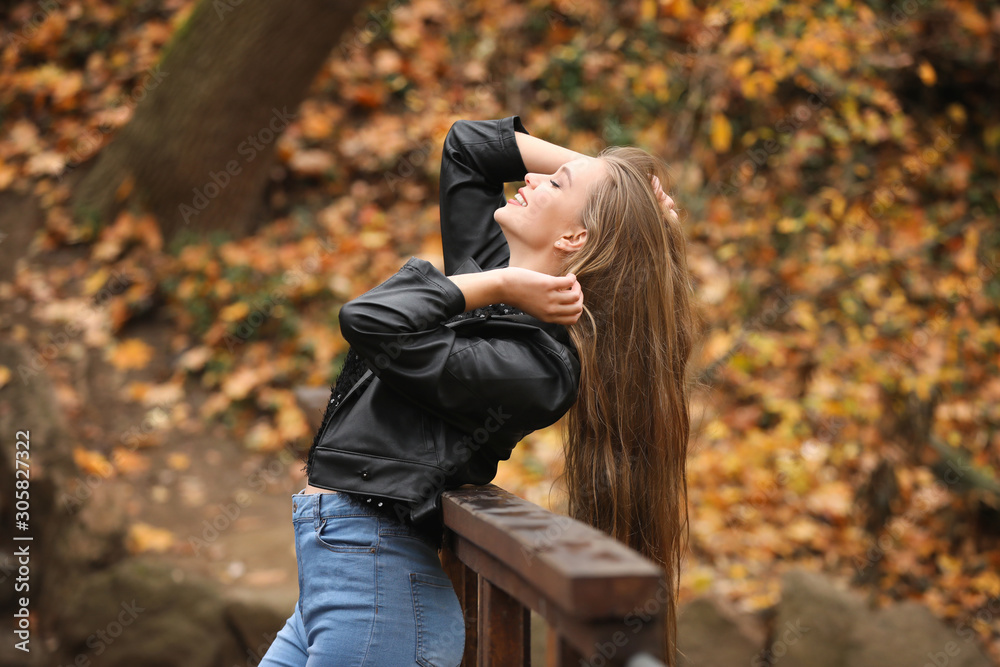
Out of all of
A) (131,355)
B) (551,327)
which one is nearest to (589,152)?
(131,355)

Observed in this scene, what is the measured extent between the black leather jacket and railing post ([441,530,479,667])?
0.21 meters

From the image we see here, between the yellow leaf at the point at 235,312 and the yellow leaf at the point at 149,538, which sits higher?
the yellow leaf at the point at 235,312

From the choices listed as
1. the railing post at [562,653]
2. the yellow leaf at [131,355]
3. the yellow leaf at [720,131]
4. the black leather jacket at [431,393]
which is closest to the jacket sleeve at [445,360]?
the black leather jacket at [431,393]

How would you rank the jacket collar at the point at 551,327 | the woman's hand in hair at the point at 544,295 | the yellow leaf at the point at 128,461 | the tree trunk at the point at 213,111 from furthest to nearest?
the tree trunk at the point at 213,111, the yellow leaf at the point at 128,461, the jacket collar at the point at 551,327, the woman's hand in hair at the point at 544,295

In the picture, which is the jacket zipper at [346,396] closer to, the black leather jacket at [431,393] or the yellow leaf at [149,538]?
the black leather jacket at [431,393]

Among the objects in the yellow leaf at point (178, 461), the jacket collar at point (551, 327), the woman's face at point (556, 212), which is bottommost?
the yellow leaf at point (178, 461)

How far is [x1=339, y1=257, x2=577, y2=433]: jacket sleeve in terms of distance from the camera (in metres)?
1.67

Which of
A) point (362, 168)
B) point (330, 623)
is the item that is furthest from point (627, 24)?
point (330, 623)

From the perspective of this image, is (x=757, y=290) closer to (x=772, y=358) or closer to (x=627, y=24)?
(x=772, y=358)

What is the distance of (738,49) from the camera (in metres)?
6.36

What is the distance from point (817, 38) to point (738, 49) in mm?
602

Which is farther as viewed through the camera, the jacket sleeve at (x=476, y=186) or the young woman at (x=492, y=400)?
the jacket sleeve at (x=476, y=186)

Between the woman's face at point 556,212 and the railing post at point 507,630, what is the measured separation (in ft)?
2.94

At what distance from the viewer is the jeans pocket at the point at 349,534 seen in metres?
1.72
